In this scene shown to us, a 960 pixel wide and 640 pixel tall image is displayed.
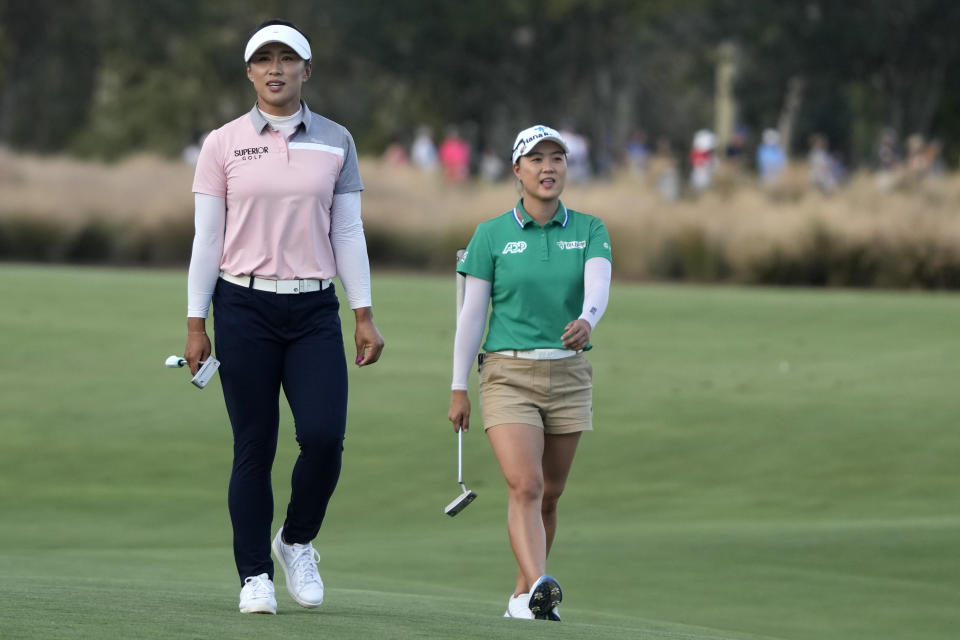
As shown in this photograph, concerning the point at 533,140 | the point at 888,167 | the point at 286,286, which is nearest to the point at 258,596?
the point at 286,286

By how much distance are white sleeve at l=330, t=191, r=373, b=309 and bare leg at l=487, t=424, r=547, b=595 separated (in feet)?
3.07

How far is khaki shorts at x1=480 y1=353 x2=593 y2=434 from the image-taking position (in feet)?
23.3

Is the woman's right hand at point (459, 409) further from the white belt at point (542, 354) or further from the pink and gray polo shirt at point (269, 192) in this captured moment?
the pink and gray polo shirt at point (269, 192)

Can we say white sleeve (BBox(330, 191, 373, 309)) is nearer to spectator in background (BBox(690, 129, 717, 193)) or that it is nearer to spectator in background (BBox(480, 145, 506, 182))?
spectator in background (BBox(690, 129, 717, 193))

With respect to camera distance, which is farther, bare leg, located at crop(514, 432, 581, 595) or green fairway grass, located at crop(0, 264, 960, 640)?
green fairway grass, located at crop(0, 264, 960, 640)

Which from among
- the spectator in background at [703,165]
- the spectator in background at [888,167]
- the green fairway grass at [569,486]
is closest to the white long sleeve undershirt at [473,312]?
the green fairway grass at [569,486]

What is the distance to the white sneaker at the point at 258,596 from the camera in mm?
6234

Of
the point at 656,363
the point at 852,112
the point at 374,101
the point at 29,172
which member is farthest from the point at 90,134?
the point at 656,363

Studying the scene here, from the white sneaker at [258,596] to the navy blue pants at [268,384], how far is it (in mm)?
51

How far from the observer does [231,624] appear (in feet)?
19.0

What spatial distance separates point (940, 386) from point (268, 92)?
478 inches

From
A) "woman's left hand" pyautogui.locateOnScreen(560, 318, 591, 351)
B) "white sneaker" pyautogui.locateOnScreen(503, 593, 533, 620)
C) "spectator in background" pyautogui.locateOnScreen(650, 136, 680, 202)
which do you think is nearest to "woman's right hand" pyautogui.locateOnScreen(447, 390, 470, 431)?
"woman's left hand" pyautogui.locateOnScreen(560, 318, 591, 351)

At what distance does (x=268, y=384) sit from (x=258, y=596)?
0.74 meters

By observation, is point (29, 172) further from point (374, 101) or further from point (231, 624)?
point (374, 101)
